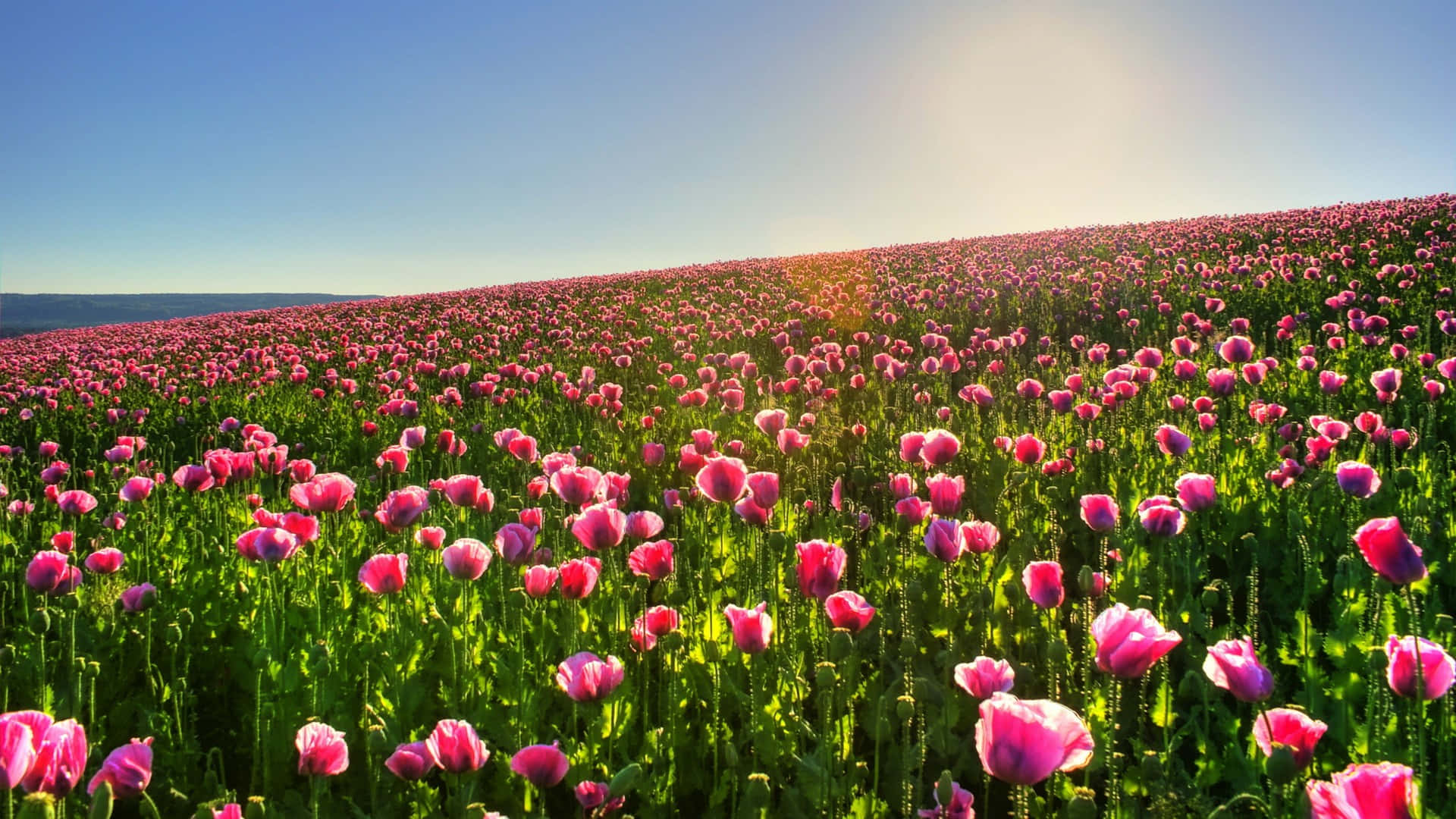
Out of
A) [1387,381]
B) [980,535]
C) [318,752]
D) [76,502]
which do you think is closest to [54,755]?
[318,752]

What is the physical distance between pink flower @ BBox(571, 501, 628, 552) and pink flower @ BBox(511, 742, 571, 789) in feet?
2.72

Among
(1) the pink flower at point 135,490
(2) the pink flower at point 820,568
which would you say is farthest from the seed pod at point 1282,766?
(1) the pink flower at point 135,490

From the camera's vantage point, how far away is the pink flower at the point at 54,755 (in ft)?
4.23

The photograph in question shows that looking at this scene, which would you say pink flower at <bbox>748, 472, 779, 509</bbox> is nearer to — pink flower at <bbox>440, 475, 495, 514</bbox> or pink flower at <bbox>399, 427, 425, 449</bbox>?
pink flower at <bbox>440, 475, 495, 514</bbox>

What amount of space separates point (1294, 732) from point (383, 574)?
2.29 meters

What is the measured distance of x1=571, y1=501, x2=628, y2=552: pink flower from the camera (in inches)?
97.1

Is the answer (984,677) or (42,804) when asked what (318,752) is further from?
(984,677)

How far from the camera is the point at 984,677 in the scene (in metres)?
1.75

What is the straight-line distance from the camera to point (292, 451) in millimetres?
6602

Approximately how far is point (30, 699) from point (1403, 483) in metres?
4.81

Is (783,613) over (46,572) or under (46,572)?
under

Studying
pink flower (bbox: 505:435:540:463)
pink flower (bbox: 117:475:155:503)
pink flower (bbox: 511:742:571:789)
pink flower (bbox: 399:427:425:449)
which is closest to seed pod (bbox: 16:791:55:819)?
pink flower (bbox: 511:742:571:789)

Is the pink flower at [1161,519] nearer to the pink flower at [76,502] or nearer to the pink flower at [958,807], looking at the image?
the pink flower at [958,807]

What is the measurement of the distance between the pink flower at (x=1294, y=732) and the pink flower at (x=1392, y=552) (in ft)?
1.19
